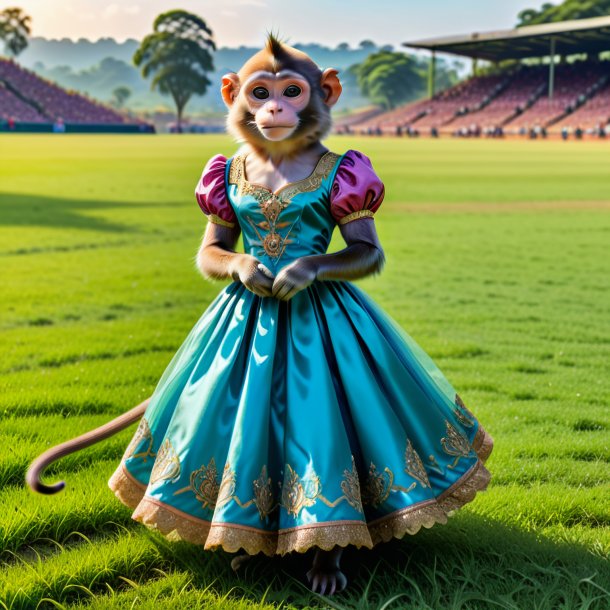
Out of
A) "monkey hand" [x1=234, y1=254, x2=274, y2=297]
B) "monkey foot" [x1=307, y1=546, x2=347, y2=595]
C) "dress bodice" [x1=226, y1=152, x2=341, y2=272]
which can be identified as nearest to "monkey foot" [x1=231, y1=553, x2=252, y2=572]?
"monkey foot" [x1=307, y1=546, x2=347, y2=595]

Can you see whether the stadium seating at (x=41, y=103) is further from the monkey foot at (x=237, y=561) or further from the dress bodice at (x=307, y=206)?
the monkey foot at (x=237, y=561)

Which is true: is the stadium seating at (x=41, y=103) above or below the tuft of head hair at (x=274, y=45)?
above

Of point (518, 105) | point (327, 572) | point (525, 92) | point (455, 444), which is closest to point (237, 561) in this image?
point (327, 572)

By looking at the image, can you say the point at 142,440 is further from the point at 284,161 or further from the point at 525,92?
the point at 525,92

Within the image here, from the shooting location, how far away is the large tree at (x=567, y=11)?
79.7 m

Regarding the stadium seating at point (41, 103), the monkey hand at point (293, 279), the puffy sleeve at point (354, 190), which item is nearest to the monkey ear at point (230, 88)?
the puffy sleeve at point (354, 190)

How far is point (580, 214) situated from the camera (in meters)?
18.2

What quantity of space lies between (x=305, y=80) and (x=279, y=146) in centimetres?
26

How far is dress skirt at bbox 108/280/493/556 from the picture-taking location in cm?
288

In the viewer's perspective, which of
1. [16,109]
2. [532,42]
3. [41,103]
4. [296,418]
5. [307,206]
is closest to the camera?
[296,418]

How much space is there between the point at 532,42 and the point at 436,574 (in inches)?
2696

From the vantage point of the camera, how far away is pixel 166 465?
306cm

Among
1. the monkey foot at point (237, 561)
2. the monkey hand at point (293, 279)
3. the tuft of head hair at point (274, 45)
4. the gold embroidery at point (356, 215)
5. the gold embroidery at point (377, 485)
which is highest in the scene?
the tuft of head hair at point (274, 45)

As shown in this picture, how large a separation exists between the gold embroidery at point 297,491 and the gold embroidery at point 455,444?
620mm
